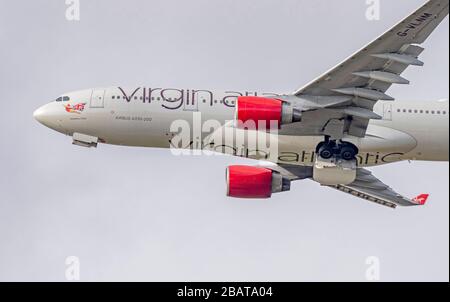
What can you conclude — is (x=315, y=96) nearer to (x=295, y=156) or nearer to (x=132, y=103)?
(x=295, y=156)

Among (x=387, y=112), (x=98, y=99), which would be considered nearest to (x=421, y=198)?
(x=387, y=112)

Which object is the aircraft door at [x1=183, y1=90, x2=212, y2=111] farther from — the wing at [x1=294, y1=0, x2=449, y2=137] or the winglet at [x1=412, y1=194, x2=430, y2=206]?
the winglet at [x1=412, y1=194, x2=430, y2=206]

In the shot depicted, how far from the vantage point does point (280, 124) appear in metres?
44.6

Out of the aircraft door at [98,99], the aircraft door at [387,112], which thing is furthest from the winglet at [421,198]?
the aircraft door at [98,99]

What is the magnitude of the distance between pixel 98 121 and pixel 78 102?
1.77 meters

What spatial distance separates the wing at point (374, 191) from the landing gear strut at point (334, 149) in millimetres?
6539

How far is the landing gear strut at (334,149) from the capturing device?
4741 centimetres

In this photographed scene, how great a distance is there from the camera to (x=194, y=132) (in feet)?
160

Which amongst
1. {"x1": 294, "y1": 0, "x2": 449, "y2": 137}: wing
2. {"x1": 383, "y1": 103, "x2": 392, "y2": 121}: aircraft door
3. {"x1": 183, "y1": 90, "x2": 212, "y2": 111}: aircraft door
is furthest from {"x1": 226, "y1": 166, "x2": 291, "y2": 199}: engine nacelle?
{"x1": 383, "y1": 103, "x2": 392, "y2": 121}: aircraft door

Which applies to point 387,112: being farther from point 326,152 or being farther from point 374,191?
point 374,191

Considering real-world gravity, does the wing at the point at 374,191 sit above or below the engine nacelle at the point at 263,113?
below

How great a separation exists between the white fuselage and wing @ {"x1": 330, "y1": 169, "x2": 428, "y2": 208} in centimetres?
370

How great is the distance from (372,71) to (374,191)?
1201cm

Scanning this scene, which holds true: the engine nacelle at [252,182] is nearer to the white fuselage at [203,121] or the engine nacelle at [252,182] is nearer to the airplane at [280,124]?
the airplane at [280,124]
